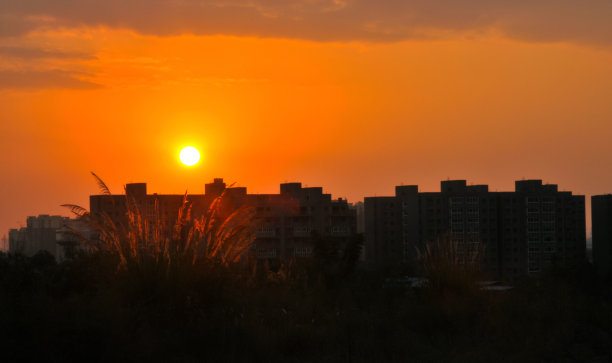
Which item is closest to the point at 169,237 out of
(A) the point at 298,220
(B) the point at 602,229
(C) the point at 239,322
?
(C) the point at 239,322

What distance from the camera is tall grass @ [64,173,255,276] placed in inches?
408

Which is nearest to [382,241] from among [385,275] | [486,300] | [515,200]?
[515,200]

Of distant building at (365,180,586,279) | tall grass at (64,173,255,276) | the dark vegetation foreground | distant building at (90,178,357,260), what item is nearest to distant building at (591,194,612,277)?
distant building at (365,180,586,279)

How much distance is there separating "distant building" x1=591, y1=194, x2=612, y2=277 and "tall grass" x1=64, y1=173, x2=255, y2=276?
242 ft

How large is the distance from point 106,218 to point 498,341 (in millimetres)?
6306

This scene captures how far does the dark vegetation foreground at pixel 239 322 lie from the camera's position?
860 cm

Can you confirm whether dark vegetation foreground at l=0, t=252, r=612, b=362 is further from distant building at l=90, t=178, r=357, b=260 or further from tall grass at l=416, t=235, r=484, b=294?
distant building at l=90, t=178, r=357, b=260

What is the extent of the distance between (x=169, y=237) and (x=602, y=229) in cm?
7812

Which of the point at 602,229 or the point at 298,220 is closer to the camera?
the point at 298,220

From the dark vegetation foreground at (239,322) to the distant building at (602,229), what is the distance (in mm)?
70325

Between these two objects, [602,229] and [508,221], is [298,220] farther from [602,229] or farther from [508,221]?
[602,229]

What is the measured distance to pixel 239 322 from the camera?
34.4 feet

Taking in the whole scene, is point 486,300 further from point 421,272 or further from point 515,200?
point 515,200

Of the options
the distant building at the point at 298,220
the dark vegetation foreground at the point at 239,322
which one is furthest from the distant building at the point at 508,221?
the dark vegetation foreground at the point at 239,322
